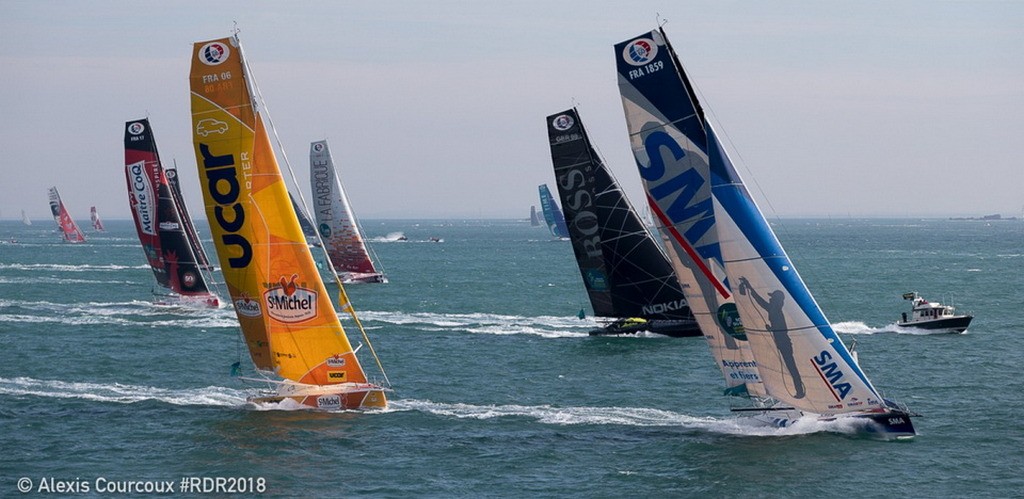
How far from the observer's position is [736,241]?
3438 centimetres

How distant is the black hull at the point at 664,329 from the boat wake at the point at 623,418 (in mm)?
18593

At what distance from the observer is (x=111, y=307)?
265 ft

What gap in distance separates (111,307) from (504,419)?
157 feet

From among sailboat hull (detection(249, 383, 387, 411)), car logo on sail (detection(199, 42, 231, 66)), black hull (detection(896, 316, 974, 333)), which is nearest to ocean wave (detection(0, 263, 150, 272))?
black hull (detection(896, 316, 974, 333))

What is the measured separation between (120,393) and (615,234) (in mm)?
24463

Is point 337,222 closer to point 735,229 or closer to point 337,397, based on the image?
point 337,397

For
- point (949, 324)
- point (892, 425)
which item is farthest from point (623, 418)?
point (949, 324)

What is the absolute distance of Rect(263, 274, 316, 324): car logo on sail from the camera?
133 feet

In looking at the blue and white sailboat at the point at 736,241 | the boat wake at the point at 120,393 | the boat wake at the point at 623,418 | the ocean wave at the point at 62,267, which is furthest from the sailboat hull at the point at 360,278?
the blue and white sailboat at the point at 736,241

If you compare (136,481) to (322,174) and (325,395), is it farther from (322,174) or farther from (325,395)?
(322,174)

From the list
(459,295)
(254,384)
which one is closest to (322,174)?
(459,295)

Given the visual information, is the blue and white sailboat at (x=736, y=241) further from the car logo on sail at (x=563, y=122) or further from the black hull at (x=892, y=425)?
the car logo on sail at (x=563, y=122)

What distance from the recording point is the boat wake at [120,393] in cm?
4338

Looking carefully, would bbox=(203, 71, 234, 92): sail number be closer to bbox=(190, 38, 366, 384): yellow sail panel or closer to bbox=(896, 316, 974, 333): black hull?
bbox=(190, 38, 366, 384): yellow sail panel
